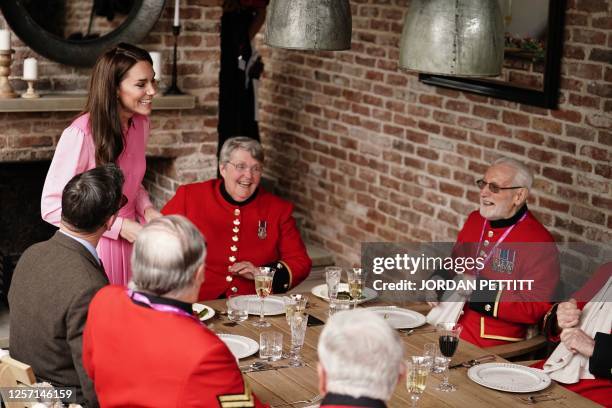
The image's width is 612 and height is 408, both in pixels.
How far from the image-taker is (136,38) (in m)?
4.99

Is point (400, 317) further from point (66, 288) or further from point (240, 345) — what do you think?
point (66, 288)

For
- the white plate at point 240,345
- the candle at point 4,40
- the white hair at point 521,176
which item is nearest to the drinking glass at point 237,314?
the white plate at point 240,345

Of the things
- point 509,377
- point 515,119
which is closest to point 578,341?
point 509,377

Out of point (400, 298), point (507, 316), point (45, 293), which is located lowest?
point (400, 298)

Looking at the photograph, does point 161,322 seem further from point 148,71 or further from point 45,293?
point 148,71

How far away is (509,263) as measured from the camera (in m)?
3.92

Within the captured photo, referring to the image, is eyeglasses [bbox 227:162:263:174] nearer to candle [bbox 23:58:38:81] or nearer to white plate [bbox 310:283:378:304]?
white plate [bbox 310:283:378:304]

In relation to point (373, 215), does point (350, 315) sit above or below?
above

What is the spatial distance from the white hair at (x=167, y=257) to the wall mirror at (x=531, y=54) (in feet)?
8.22

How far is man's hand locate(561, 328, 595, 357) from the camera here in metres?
3.30

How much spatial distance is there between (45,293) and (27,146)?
227 cm

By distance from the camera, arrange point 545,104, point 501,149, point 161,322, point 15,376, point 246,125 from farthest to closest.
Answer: point 246,125 → point 501,149 → point 545,104 → point 15,376 → point 161,322

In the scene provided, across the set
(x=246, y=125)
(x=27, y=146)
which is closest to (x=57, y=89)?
(x=27, y=146)

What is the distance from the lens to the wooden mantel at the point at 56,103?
4.66 m
